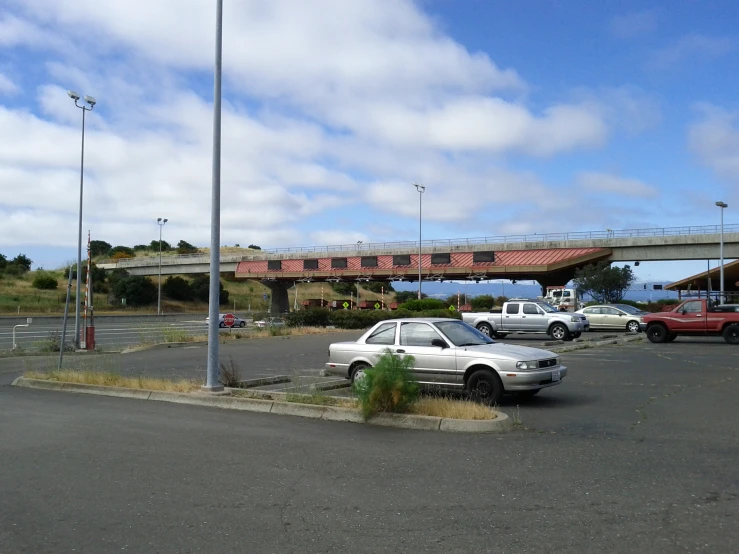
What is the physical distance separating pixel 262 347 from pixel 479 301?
38355mm

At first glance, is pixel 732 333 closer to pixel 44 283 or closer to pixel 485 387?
pixel 485 387

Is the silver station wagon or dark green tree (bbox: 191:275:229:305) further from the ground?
dark green tree (bbox: 191:275:229:305)

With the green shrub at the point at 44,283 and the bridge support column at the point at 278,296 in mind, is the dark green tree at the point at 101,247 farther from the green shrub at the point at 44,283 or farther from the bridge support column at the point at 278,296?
the bridge support column at the point at 278,296

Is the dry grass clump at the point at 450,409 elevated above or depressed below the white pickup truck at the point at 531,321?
below

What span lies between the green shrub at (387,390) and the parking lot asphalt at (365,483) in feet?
1.39

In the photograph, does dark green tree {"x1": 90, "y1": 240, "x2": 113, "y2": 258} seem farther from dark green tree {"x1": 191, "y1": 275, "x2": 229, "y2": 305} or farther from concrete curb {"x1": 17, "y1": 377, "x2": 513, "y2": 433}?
concrete curb {"x1": 17, "y1": 377, "x2": 513, "y2": 433}

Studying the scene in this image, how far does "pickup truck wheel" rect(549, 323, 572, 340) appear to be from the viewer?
2950cm

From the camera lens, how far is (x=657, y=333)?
89.1 feet

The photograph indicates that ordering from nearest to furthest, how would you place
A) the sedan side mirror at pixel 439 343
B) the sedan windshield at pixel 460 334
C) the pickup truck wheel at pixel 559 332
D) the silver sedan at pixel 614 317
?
1. the sedan side mirror at pixel 439 343
2. the sedan windshield at pixel 460 334
3. the pickup truck wheel at pixel 559 332
4. the silver sedan at pixel 614 317

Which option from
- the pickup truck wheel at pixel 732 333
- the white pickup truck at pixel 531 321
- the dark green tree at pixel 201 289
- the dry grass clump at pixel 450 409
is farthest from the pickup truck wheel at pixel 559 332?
the dark green tree at pixel 201 289

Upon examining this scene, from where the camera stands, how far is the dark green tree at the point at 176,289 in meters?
97.5

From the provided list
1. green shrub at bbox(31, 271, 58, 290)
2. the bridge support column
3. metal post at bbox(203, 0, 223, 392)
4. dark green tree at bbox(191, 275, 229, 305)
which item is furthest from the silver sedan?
dark green tree at bbox(191, 275, 229, 305)

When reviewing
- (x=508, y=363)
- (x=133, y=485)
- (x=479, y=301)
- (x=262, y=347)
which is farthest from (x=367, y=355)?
(x=479, y=301)

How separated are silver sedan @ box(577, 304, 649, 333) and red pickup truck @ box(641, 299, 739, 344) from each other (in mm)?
7402
